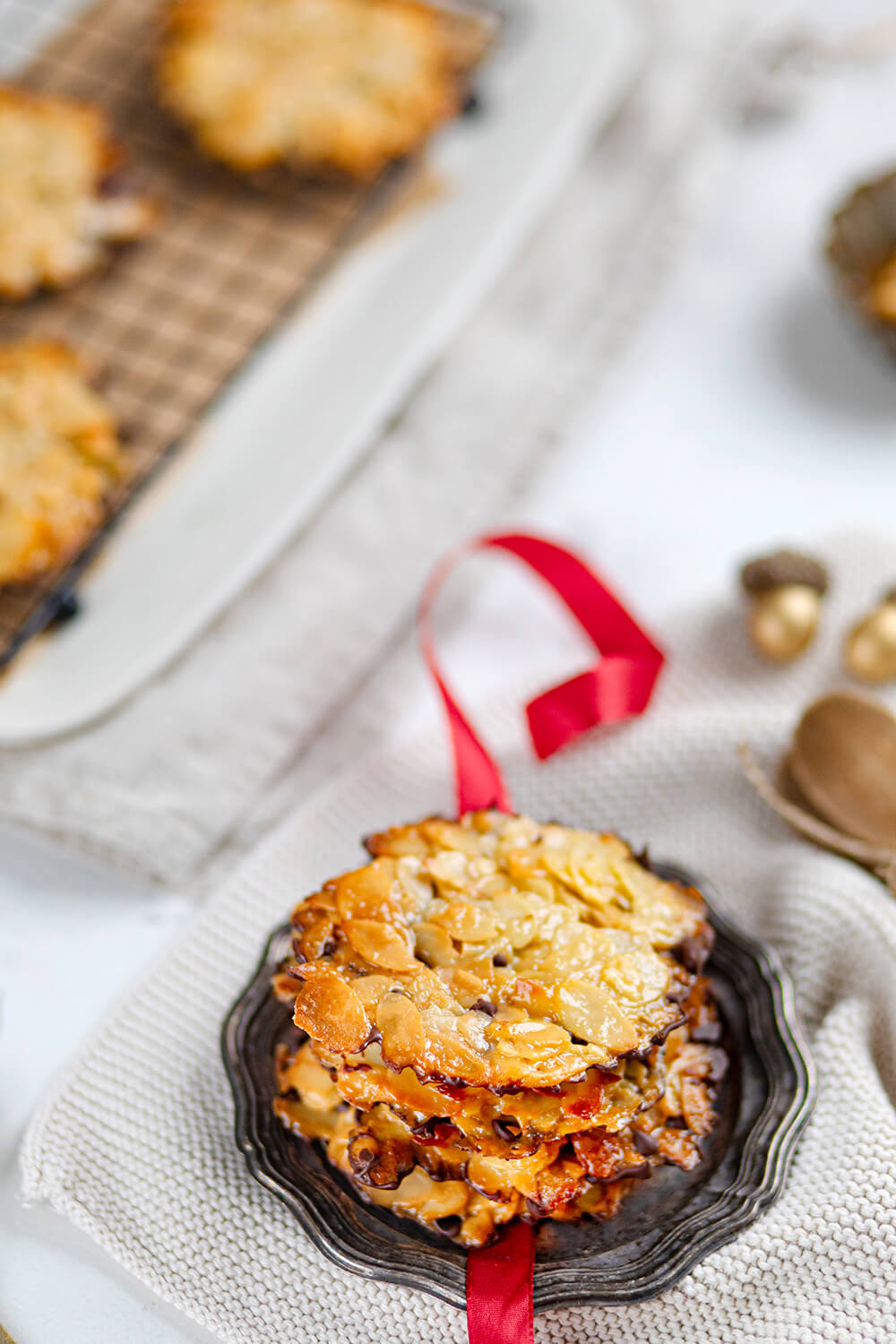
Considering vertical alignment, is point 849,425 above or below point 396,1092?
above

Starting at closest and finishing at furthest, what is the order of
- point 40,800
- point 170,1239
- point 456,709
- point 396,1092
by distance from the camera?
point 396,1092 < point 170,1239 < point 456,709 < point 40,800

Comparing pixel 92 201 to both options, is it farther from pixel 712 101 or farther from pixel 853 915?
pixel 853 915

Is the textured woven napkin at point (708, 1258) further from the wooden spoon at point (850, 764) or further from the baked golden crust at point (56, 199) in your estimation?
the baked golden crust at point (56, 199)

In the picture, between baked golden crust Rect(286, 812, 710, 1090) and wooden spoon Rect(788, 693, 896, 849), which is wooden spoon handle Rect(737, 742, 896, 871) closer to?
wooden spoon Rect(788, 693, 896, 849)

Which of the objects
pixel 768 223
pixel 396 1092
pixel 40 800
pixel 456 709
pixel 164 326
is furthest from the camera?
pixel 768 223

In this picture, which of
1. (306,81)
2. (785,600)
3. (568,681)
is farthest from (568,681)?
(306,81)

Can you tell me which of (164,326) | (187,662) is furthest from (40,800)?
(164,326)

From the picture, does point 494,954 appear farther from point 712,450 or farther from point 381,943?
point 712,450

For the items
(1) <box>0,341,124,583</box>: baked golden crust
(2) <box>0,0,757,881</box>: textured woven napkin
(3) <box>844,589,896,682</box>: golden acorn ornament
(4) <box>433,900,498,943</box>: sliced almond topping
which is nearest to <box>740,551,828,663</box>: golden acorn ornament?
(3) <box>844,589,896,682</box>: golden acorn ornament
